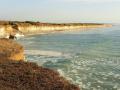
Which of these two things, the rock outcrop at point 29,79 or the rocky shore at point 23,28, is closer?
the rock outcrop at point 29,79

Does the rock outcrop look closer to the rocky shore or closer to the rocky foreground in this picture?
the rocky foreground

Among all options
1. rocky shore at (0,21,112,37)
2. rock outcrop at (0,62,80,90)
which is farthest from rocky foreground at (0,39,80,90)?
rocky shore at (0,21,112,37)

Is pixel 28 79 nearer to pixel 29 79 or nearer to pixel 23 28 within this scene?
pixel 29 79

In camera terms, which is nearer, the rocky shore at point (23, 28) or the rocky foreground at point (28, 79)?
the rocky foreground at point (28, 79)

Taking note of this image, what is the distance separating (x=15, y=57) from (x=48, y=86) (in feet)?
32.4

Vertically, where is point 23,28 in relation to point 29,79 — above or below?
below

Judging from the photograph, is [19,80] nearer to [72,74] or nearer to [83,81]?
[83,81]

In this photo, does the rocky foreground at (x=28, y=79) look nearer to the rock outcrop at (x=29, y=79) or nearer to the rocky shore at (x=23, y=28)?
the rock outcrop at (x=29, y=79)

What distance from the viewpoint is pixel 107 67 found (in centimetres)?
2623

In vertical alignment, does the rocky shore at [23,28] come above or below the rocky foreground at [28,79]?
below

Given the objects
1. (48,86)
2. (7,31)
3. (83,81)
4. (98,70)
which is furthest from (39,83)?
(7,31)

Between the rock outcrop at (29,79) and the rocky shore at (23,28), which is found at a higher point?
the rock outcrop at (29,79)

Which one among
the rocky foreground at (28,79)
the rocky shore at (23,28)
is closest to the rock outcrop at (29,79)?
the rocky foreground at (28,79)

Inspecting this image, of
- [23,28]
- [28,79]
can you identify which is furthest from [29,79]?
[23,28]
